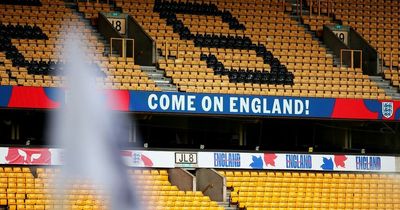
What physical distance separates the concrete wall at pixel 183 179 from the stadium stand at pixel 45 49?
2.54 m

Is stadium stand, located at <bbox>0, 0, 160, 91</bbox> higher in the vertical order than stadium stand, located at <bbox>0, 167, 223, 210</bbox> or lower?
higher

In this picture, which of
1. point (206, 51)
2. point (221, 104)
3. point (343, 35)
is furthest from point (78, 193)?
point (343, 35)

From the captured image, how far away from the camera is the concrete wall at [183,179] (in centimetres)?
3391

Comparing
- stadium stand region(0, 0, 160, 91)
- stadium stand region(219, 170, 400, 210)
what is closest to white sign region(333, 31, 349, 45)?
stadium stand region(219, 170, 400, 210)

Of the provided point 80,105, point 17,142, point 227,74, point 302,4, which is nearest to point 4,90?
point 17,142

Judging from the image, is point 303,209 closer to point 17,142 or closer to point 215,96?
point 215,96

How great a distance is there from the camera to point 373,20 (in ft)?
140

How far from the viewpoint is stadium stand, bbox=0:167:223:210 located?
30.3 metres

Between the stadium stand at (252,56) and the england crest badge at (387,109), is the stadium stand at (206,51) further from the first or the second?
the england crest badge at (387,109)

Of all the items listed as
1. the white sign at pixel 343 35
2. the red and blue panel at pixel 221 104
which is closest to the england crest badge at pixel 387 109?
the red and blue panel at pixel 221 104

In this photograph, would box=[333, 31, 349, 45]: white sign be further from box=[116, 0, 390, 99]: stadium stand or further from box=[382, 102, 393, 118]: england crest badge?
box=[382, 102, 393, 118]: england crest badge

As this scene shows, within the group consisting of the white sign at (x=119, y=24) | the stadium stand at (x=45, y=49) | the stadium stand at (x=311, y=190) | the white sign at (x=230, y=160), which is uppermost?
the white sign at (x=119, y=24)

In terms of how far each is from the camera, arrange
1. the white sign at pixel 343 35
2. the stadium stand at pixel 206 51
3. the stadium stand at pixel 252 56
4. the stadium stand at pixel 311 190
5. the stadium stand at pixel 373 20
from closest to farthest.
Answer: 1. the stadium stand at pixel 311 190
2. the stadium stand at pixel 206 51
3. the stadium stand at pixel 252 56
4. the stadium stand at pixel 373 20
5. the white sign at pixel 343 35

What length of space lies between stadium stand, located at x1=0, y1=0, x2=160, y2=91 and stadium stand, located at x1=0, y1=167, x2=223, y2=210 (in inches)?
102
